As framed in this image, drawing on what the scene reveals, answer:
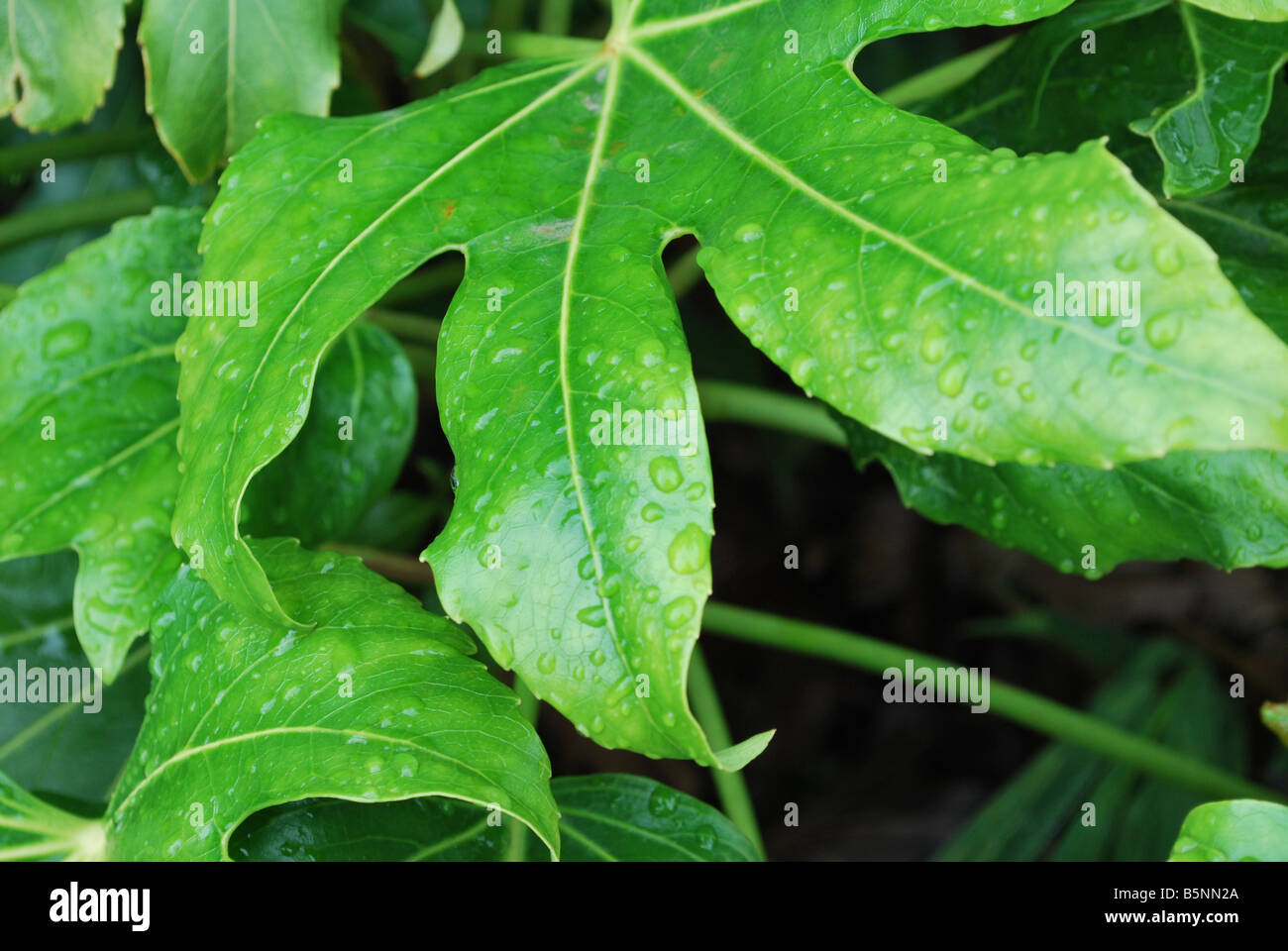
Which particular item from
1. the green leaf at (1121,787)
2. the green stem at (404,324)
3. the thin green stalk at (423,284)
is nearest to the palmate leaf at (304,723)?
the green stem at (404,324)

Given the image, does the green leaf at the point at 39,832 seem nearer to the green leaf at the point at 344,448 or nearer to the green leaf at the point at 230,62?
the green leaf at the point at 344,448

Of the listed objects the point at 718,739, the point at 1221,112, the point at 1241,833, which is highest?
the point at 1221,112

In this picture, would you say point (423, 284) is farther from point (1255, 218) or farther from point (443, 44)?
point (1255, 218)

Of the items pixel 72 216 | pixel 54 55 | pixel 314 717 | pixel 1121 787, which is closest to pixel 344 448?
pixel 314 717

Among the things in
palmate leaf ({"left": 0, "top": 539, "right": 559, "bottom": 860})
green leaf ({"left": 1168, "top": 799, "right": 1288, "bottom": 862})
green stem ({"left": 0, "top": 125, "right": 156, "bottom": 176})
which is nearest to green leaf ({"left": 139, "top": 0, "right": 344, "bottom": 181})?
green stem ({"left": 0, "top": 125, "right": 156, "bottom": 176})

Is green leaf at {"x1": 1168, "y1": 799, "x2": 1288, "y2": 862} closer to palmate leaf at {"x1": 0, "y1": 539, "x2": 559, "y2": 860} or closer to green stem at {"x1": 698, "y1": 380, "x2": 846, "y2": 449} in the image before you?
palmate leaf at {"x1": 0, "y1": 539, "x2": 559, "y2": 860}

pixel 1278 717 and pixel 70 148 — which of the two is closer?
pixel 1278 717
